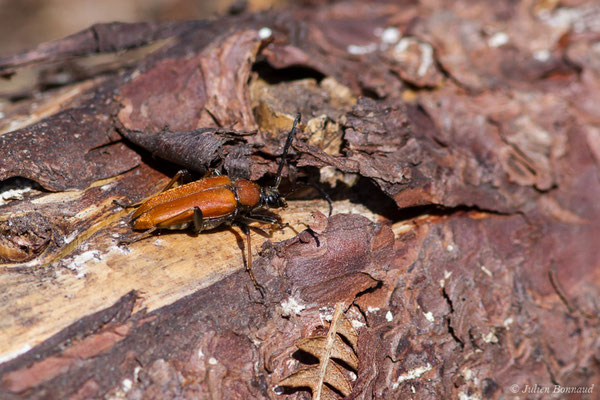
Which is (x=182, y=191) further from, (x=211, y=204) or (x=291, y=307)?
(x=291, y=307)

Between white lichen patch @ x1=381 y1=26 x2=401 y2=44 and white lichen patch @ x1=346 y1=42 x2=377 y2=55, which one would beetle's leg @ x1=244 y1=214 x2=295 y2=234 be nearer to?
white lichen patch @ x1=346 y1=42 x2=377 y2=55

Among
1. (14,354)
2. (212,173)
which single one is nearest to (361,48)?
(212,173)

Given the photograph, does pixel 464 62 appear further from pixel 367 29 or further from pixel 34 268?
pixel 34 268

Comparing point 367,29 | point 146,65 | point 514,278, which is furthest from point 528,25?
point 146,65

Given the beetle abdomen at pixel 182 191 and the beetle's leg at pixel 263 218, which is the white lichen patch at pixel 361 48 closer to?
the beetle abdomen at pixel 182 191

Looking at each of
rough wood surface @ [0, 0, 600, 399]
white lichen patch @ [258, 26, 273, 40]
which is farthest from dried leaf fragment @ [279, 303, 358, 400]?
white lichen patch @ [258, 26, 273, 40]

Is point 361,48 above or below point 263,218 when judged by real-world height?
above
